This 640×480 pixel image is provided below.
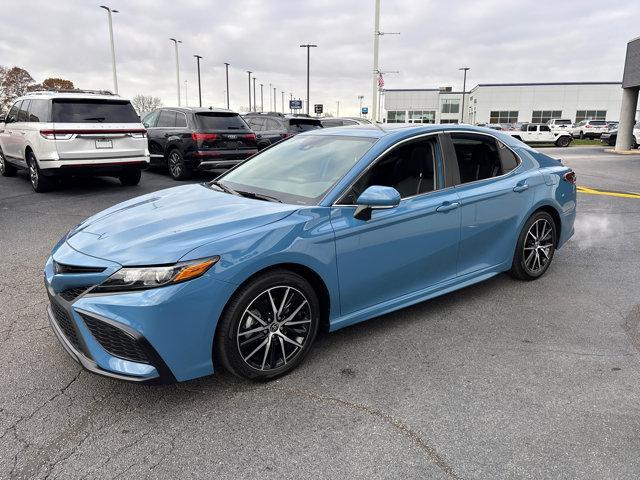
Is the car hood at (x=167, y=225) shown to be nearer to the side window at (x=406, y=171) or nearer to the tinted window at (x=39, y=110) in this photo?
the side window at (x=406, y=171)

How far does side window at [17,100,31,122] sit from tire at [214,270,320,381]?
911 cm

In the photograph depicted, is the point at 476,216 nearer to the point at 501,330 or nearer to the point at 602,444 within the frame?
the point at 501,330

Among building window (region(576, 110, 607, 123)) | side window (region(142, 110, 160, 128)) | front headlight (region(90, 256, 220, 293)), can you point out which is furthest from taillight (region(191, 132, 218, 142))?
building window (region(576, 110, 607, 123))

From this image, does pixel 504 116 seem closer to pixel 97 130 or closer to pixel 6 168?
pixel 6 168

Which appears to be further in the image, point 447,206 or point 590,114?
point 590,114

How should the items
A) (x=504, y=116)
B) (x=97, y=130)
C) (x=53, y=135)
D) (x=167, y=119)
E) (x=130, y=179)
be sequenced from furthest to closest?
(x=504, y=116)
(x=167, y=119)
(x=130, y=179)
(x=97, y=130)
(x=53, y=135)

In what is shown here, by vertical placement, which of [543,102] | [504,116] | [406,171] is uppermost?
[543,102]

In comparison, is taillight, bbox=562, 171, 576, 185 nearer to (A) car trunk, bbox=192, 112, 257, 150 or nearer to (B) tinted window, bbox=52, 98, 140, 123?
(B) tinted window, bbox=52, 98, 140, 123

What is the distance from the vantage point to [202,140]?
11516mm

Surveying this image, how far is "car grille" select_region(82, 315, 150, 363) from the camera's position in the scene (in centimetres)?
257

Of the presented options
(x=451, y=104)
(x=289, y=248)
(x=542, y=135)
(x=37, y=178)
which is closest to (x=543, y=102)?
(x=451, y=104)

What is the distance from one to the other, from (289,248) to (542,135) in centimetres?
3771

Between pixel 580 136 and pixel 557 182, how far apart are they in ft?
149

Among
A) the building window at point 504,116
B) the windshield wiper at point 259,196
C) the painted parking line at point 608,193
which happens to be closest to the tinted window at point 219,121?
the painted parking line at point 608,193
